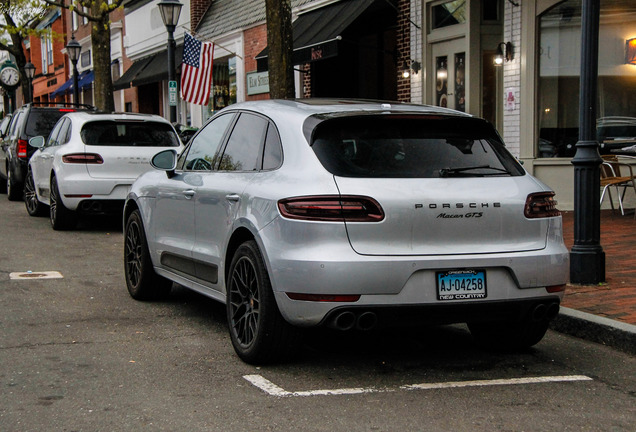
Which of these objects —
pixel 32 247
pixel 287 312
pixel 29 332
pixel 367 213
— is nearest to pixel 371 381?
pixel 287 312

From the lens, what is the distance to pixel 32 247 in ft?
36.2

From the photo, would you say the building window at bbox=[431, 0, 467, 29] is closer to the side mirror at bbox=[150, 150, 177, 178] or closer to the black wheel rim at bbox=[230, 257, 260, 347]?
the side mirror at bbox=[150, 150, 177, 178]

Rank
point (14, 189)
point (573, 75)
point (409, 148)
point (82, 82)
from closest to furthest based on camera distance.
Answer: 1. point (409, 148)
2. point (573, 75)
3. point (14, 189)
4. point (82, 82)

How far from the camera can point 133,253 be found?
25.7 ft

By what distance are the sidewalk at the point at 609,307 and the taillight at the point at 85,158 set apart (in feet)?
22.2

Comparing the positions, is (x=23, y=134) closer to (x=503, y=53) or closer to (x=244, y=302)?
(x=503, y=53)

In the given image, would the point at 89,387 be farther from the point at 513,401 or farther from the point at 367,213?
the point at 513,401

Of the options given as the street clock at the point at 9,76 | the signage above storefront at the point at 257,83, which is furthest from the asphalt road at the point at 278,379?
the street clock at the point at 9,76

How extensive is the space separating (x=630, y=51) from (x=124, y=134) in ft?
24.4

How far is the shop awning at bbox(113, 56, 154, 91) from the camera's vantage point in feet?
99.1

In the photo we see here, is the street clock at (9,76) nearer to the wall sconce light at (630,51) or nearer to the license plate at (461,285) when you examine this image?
the wall sconce light at (630,51)

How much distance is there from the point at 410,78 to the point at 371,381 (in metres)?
11.8

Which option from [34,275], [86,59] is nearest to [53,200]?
[34,275]

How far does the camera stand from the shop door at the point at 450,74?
15.2 m
